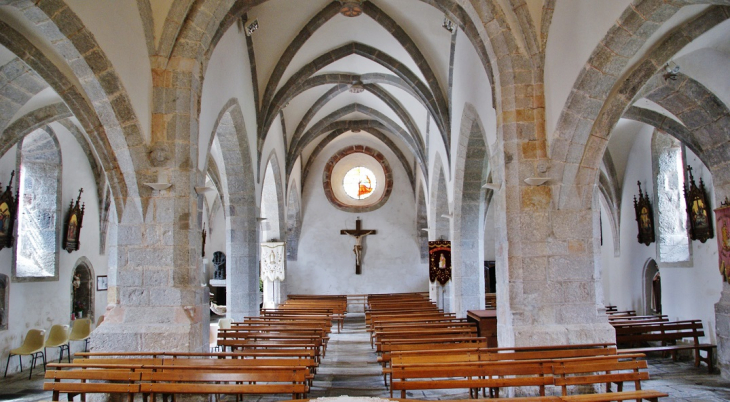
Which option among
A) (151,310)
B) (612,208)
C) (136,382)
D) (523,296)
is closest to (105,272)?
(151,310)

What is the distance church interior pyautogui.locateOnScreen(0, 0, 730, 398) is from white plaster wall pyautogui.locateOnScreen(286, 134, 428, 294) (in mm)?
2819

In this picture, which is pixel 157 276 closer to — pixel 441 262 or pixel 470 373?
pixel 470 373

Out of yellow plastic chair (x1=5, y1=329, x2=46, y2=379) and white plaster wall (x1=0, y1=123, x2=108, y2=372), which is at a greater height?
white plaster wall (x1=0, y1=123, x2=108, y2=372)

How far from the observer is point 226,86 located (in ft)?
25.3

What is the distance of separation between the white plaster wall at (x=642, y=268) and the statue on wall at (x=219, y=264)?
10.5 metres

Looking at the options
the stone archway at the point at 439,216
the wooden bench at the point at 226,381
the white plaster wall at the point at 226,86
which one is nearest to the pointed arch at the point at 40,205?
the white plaster wall at the point at 226,86

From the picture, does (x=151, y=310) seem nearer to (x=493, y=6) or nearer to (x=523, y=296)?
(x=523, y=296)

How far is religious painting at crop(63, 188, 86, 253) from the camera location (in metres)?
9.90

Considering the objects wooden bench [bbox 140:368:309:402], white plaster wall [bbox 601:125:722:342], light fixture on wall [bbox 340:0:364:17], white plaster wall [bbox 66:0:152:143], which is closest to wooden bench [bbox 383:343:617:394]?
wooden bench [bbox 140:368:309:402]

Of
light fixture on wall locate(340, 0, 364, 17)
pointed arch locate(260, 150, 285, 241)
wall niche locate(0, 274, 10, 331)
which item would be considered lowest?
wall niche locate(0, 274, 10, 331)

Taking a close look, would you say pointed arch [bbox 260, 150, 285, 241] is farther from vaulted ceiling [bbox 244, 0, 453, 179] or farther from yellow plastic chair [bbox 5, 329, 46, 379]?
yellow plastic chair [bbox 5, 329, 46, 379]

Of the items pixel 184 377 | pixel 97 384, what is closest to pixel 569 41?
pixel 184 377

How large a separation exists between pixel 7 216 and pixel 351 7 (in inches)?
245

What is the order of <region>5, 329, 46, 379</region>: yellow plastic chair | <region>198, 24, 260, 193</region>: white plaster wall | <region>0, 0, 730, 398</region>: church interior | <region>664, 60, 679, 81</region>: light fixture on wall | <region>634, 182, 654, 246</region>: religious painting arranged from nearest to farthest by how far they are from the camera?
<region>0, 0, 730, 398</region>: church interior → <region>664, 60, 679, 81</region>: light fixture on wall → <region>198, 24, 260, 193</region>: white plaster wall → <region>5, 329, 46, 379</region>: yellow plastic chair → <region>634, 182, 654, 246</region>: religious painting
